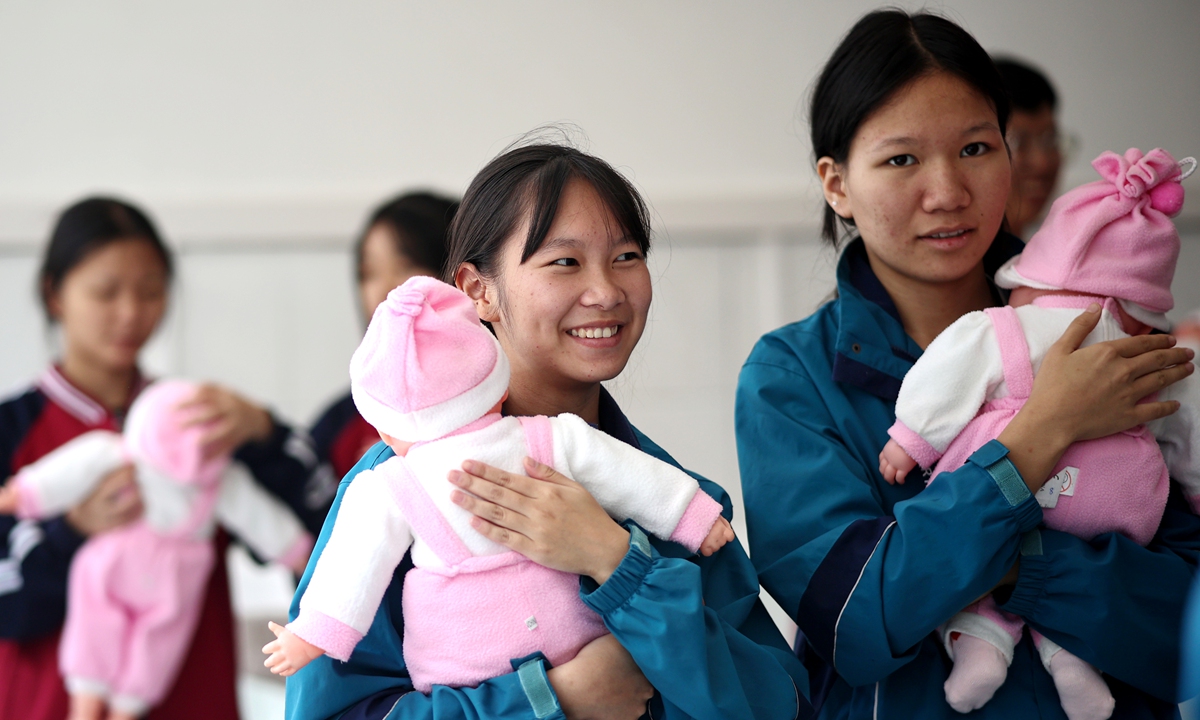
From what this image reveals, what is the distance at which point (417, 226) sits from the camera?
2.49 m

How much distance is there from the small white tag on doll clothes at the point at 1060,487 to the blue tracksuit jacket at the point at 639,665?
1.24 ft

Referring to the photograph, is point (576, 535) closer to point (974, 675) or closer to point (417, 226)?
point (974, 675)

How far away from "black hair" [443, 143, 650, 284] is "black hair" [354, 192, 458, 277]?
120 centimetres

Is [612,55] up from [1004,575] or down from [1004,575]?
up

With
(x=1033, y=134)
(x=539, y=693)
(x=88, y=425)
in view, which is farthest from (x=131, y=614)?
(x=1033, y=134)

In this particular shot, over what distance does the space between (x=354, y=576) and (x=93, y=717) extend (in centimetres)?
155

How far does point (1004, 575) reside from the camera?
1.14 m

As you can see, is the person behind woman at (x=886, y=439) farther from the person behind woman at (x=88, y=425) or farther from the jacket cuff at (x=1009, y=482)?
the person behind woman at (x=88, y=425)

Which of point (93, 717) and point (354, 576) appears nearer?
point (354, 576)

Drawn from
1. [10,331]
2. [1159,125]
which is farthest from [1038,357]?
[10,331]

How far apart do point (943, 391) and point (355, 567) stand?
70 cm

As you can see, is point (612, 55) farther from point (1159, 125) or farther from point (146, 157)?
point (1159, 125)

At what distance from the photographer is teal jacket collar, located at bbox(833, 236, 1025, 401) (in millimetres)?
1271

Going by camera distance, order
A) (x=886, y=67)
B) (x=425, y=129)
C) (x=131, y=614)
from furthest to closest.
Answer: (x=425, y=129)
(x=131, y=614)
(x=886, y=67)
